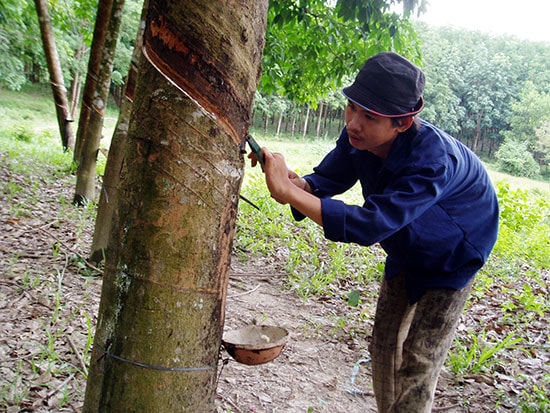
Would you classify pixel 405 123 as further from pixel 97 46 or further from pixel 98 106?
pixel 97 46

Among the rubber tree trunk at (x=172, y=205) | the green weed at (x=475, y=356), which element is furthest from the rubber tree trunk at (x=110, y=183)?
the green weed at (x=475, y=356)

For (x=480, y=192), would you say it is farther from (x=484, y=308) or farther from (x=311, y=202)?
(x=484, y=308)

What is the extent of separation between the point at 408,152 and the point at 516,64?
190 ft

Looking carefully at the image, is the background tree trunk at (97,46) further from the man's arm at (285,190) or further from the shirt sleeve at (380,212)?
the shirt sleeve at (380,212)

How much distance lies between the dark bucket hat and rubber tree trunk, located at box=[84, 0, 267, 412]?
0.68 m

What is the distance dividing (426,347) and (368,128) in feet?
3.47

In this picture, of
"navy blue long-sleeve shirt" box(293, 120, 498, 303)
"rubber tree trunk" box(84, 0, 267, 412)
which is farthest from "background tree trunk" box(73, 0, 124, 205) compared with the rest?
"rubber tree trunk" box(84, 0, 267, 412)

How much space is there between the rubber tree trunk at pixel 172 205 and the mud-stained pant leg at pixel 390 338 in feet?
4.40

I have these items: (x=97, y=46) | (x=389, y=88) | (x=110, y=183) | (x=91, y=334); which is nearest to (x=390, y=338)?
(x=389, y=88)

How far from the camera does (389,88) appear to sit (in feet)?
5.45

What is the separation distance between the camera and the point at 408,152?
1832mm

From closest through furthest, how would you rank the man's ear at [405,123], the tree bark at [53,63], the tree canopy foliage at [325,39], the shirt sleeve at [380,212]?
the shirt sleeve at [380,212] < the man's ear at [405,123] < the tree canopy foliage at [325,39] < the tree bark at [53,63]

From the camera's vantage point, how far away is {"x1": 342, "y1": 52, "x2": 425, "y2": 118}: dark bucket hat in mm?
1669

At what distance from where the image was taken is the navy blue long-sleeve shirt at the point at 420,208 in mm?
1557
